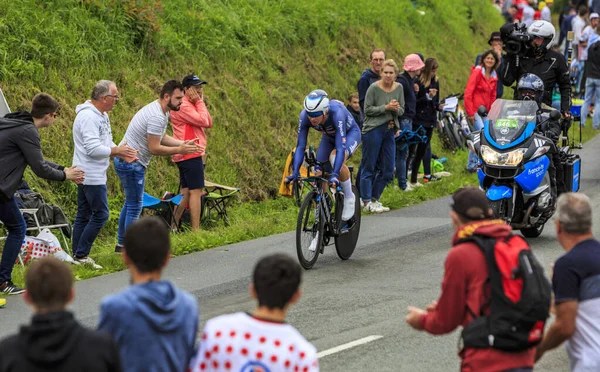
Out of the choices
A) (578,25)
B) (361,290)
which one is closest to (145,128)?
(361,290)

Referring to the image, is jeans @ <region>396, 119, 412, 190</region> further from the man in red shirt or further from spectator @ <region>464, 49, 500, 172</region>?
the man in red shirt

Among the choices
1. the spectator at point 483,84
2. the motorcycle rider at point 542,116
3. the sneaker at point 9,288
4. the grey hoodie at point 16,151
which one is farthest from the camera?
the spectator at point 483,84

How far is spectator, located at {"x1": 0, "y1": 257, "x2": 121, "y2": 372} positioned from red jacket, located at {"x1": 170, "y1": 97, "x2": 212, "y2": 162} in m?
9.80

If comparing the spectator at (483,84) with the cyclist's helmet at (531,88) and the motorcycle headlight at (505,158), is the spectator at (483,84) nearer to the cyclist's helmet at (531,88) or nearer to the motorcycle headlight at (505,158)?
the cyclist's helmet at (531,88)

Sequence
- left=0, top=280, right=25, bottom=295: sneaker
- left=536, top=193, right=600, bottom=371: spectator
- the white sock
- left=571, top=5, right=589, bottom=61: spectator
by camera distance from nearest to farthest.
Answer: left=536, top=193, right=600, bottom=371: spectator < left=0, top=280, right=25, bottom=295: sneaker < the white sock < left=571, top=5, right=589, bottom=61: spectator

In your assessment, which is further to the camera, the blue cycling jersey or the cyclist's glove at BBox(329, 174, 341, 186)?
the blue cycling jersey

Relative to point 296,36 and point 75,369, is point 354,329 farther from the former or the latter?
point 296,36

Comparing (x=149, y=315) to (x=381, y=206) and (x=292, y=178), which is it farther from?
(x=381, y=206)

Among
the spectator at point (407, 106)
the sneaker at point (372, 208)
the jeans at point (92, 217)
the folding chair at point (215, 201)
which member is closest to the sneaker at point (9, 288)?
the jeans at point (92, 217)

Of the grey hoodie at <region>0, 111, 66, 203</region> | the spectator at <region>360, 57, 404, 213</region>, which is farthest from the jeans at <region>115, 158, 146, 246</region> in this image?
the spectator at <region>360, 57, 404, 213</region>

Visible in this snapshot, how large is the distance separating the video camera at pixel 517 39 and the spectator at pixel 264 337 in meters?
10.2

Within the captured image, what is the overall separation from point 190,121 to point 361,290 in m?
4.42

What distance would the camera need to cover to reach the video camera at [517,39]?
559 inches

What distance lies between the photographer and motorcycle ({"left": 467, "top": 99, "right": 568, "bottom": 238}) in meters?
12.7
